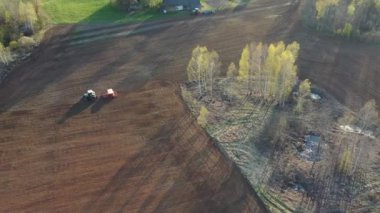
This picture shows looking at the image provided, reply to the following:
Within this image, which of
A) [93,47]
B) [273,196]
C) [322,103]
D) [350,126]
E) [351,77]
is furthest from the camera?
[93,47]

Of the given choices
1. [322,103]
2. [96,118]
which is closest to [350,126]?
[322,103]

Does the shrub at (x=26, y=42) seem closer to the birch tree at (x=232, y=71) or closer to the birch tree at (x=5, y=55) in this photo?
the birch tree at (x=5, y=55)

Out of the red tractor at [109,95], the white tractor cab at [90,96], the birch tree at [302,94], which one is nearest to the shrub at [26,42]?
the white tractor cab at [90,96]

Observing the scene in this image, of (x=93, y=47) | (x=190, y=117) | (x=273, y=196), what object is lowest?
(x=273, y=196)

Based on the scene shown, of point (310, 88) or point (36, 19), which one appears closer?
point (310, 88)

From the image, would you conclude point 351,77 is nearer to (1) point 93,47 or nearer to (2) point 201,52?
(2) point 201,52

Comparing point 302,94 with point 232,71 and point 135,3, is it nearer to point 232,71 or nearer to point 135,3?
point 232,71
